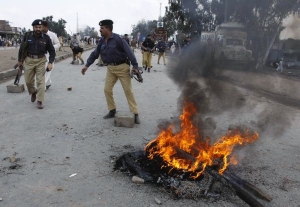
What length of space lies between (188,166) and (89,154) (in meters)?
1.36

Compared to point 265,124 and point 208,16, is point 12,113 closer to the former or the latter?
point 208,16

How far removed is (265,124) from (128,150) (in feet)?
10.4

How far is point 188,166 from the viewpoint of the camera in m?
3.37

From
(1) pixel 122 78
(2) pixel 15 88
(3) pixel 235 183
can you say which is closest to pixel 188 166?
(3) pixel 235 183

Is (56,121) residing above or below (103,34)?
below

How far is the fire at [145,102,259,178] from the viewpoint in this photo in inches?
132

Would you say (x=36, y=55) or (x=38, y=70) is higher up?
(x=36, y=55)

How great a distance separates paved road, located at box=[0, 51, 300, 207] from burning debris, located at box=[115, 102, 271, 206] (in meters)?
0.13

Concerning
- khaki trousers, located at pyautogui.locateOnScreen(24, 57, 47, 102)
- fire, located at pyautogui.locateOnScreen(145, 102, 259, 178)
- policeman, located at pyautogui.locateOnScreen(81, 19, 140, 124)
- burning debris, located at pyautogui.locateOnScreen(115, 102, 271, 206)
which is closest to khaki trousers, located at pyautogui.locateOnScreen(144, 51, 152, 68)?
khaki trousers, located at pyautogui.locateOnScreen(24, 57, 47, 102)

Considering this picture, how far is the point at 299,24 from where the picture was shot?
63.8 ft

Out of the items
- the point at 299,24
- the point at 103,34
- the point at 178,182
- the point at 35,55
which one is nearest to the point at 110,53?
the point at 103,34

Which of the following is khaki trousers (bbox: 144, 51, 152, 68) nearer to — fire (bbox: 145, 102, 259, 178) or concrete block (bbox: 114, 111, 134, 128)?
concrete block (bbox: 114, 111, 134, 128)

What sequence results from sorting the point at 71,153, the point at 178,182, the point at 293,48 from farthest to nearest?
the point at 293,48, the point at 71,153, the point at 178,182

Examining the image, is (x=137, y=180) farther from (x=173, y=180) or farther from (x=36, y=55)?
(x=36, y=55)
